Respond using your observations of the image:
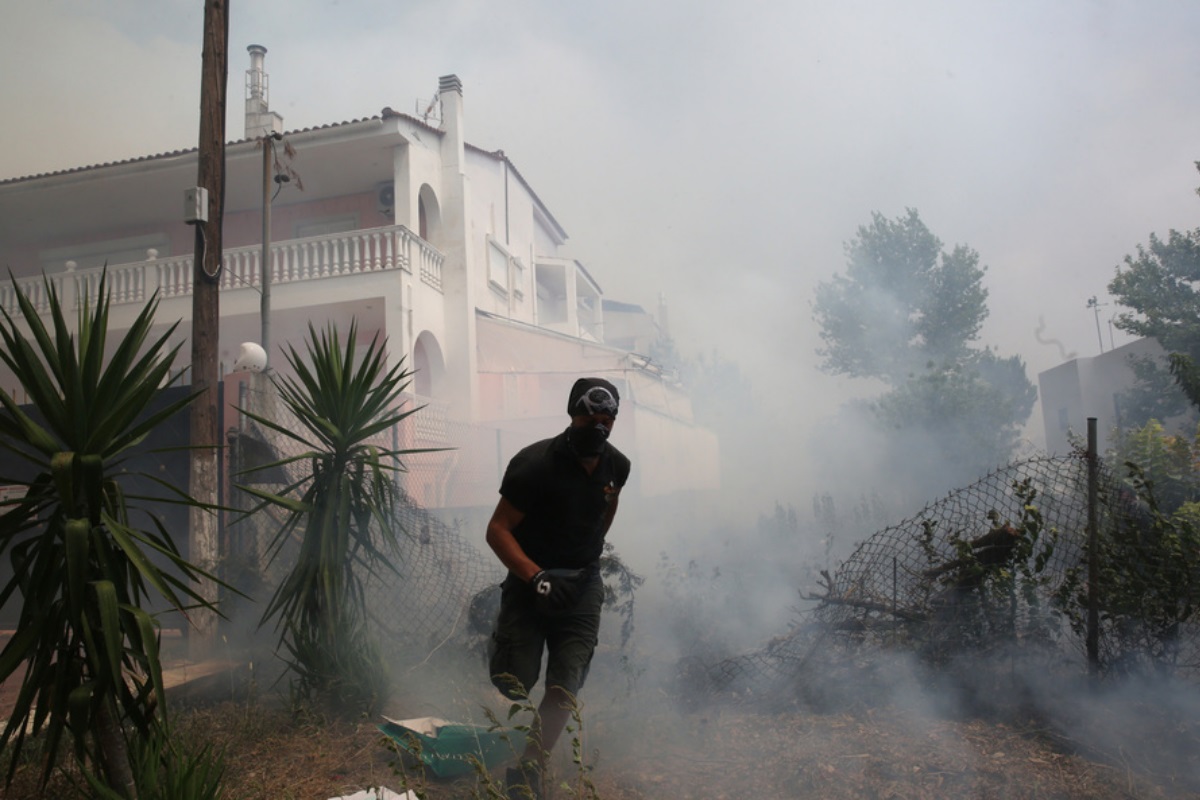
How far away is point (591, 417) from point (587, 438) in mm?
93

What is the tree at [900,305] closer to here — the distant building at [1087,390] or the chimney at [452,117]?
the distant building at [1087,390]

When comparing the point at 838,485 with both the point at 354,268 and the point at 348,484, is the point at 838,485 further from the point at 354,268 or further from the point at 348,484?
the point at 348,484

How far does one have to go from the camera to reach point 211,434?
265 inches

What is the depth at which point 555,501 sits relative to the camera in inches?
127

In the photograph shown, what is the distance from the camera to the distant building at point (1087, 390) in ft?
62.2

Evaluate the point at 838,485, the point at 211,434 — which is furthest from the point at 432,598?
the point at 838,485

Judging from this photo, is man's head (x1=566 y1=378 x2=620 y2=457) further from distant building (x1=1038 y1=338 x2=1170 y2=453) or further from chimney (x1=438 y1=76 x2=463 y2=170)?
distant building (x1=1038 y1=338 x2=1170 y2=453)

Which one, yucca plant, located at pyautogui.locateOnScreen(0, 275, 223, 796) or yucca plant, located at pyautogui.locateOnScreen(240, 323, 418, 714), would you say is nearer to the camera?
yucca plant, located at pyautogui.locateOnScreen(0, 275, 223, 796)

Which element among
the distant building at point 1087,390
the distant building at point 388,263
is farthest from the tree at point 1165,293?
the distant building at point 388,263

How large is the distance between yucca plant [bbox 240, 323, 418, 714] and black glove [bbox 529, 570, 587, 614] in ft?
5.21

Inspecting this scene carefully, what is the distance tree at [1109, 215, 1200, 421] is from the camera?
15.3m

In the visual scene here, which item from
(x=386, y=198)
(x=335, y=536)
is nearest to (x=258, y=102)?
(x=386, y=198)

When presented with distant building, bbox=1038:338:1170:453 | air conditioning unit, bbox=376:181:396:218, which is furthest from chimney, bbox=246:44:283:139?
distant building, bbox=1038:338:1170:453

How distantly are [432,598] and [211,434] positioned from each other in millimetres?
2589
